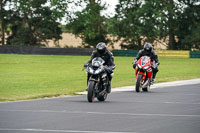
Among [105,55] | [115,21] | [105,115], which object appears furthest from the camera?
[115,21]

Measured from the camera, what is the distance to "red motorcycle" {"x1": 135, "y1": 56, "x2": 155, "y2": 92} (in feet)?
71.5

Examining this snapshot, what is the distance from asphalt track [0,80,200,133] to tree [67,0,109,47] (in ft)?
214

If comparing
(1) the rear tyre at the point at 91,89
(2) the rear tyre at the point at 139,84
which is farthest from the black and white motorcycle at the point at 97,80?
(2) the rear tyre at the point at 139,84

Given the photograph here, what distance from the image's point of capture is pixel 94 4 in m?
86.0

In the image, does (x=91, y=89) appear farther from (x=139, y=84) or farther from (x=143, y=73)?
(x=143, y=73)

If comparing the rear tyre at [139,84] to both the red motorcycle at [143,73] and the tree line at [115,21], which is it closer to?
the red motorcycle at [143,73]

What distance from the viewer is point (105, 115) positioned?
13578 mm

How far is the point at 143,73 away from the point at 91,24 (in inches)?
2512

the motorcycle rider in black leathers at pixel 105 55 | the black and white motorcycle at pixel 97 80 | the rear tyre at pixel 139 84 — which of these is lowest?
the rear tyre at pixel 139 84

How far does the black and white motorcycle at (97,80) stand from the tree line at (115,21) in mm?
63510

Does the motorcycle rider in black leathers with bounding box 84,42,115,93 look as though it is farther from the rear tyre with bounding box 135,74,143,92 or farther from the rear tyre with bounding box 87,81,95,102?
the rear tyre with bounding box 135,74,143,92

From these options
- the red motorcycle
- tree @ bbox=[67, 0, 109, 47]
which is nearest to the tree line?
tree @ bbox=[67, 0, 109, 47]

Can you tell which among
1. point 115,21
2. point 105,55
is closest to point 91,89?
point 105,55

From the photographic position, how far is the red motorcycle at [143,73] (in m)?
21.8
